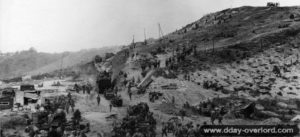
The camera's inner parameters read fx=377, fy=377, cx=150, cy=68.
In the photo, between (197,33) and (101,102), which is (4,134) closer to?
(101,102)

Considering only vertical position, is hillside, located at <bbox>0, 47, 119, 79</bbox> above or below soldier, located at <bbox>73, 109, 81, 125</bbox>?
above

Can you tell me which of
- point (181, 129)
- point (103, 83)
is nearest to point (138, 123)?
point (181, 129)

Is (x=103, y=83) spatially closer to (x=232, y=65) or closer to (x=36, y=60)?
(x=232, y=65)

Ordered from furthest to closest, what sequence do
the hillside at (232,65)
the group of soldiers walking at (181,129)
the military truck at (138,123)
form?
1. the hillside at (232,65)
2. the military truck at (138,123)
3. the group of soldiers walking at (181,129)

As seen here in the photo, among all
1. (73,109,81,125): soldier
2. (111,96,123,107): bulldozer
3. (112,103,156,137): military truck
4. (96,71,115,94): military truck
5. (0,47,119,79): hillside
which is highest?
(0,47,119,79): hillside

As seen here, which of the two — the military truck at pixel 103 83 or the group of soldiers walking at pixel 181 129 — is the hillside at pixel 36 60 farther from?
the group of soldiers walking at pixel 181 129

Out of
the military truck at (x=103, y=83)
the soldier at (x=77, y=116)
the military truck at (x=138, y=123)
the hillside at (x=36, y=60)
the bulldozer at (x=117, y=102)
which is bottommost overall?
the military truck at (x=138, y=123)

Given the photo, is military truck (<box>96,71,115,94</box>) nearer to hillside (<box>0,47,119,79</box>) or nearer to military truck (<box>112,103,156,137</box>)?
military truck (<box>112,103,156,137</box>)

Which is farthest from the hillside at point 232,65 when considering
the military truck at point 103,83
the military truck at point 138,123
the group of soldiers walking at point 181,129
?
the military truck at point 103,83

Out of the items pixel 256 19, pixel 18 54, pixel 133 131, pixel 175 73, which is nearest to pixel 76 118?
pixel 133 131

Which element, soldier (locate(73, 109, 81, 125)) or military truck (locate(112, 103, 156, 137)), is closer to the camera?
military truck (locate(112, 103, 156, 137))

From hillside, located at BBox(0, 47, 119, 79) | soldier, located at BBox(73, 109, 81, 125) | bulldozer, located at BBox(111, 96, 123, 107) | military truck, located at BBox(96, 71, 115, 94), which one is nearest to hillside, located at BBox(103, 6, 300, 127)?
bulldozer, located at BBox(111, 96, 123, 107)

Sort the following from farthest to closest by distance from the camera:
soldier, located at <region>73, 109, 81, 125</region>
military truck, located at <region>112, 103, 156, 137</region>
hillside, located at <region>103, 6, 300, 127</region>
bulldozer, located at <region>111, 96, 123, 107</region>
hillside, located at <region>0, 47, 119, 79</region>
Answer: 1. hillside, located at <region>0, 47, 119, 79</region>
2. hillside, located at <region>103, 6, 300, 127</region>
3. bulldozer, located at <region>111, 96, 123, 107</region>
4. soldier, located at <region>73, 109, 81, 125</region>
5. military truck, located at <region>112, 103, 156, 137</region>
